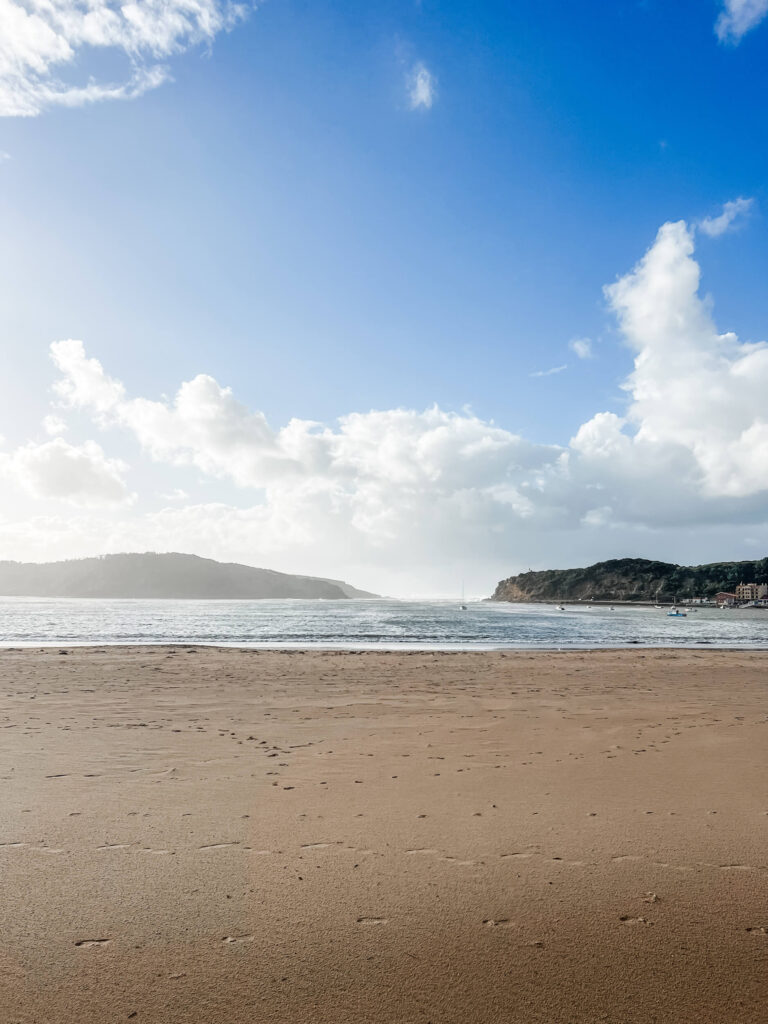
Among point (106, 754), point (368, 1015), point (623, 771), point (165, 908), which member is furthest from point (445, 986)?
point (106, 754)

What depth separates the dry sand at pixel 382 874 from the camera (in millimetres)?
3496

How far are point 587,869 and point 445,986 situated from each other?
2.17 meters

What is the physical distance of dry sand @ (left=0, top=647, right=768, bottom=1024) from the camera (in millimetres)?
3496

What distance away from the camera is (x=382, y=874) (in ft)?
16.5

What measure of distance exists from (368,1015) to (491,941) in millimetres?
1138

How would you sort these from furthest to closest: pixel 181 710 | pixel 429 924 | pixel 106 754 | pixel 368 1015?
pixel 181 710 < pixel 106 754 < pixel 429 924 < pixel 368 1015

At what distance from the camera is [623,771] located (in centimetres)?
836

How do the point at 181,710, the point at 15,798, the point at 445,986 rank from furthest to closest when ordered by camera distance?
the point at 181,710, the point at 15,798, the point at 445,986

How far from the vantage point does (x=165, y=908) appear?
4.42 meters

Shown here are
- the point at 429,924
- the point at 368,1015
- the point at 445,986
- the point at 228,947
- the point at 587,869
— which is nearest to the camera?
the point at 368,1015

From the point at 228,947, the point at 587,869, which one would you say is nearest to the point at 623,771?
the point at 587,869

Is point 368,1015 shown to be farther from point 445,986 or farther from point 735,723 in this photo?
point 735,723

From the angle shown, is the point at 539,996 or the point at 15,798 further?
the point at 15,798

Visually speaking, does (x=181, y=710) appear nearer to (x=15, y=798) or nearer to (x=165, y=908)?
(x=15, y=798)
